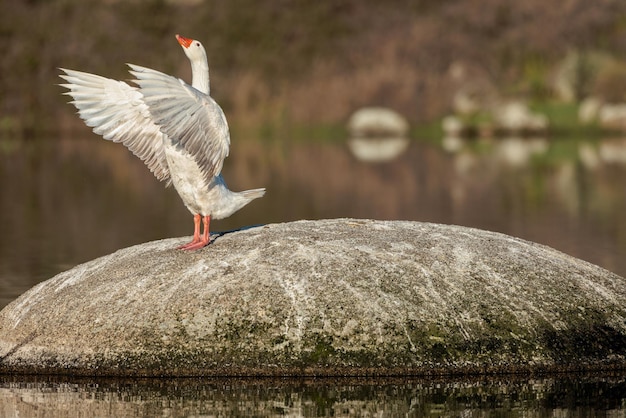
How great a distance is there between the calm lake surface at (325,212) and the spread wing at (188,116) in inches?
78.5

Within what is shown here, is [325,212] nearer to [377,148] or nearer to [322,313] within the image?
[322,313]

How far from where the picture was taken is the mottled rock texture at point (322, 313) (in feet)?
33.9

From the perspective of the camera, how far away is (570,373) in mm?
10453

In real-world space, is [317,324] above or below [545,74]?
below

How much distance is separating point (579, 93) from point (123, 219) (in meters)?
36.8

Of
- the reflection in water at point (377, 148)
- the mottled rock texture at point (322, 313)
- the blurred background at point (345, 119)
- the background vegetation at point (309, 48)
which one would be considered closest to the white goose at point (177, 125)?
the mottled rock texture at point (322, 313)

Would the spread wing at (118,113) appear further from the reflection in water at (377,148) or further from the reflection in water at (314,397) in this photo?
the reflection in water at (377,148)

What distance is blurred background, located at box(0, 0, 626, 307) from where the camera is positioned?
24.4m

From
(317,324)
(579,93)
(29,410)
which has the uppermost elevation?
(579,93)

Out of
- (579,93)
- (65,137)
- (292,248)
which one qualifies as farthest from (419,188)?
(65,137)

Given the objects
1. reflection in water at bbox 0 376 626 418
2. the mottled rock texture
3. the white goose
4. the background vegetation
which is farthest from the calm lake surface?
the background vegetation

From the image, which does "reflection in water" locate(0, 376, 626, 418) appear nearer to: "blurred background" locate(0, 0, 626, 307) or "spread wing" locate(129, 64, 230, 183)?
"spread wing" locate(129, 64, 230, 183)

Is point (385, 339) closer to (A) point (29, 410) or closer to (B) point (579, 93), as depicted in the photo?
(A) point (29, 410)

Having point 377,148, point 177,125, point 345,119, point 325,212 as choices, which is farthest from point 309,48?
→ point 177,125
